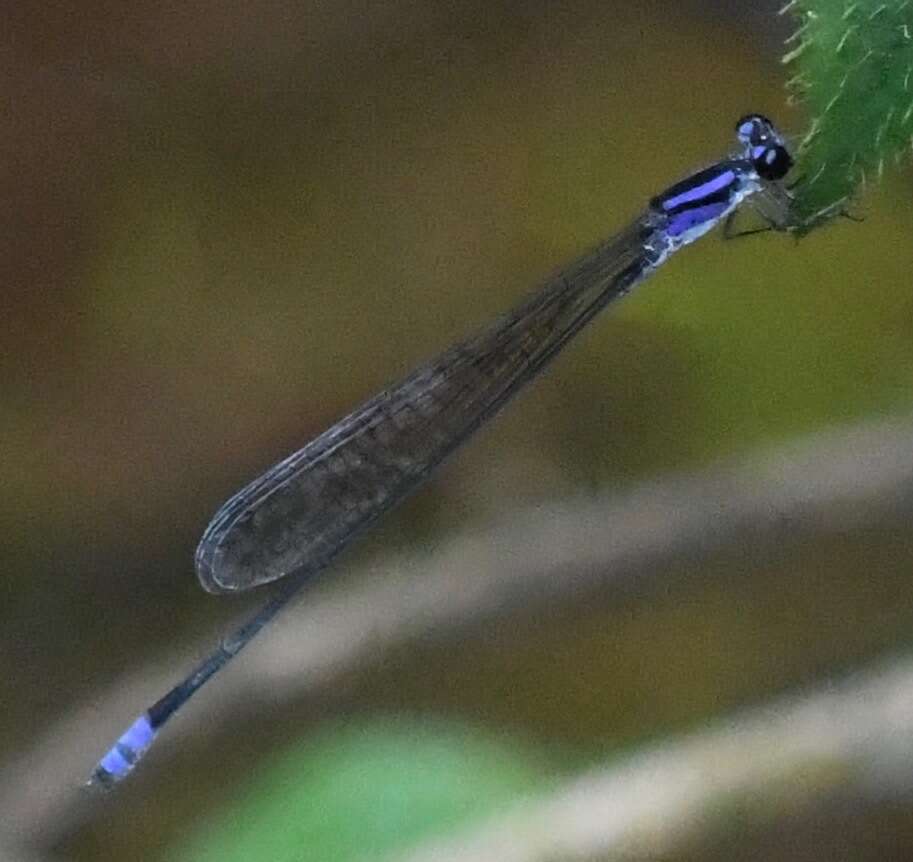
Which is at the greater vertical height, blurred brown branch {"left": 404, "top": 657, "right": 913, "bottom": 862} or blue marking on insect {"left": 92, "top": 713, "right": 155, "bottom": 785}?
blue marking on insect {"left": 92, "top": 713, "right": 155, "bottom": 785}

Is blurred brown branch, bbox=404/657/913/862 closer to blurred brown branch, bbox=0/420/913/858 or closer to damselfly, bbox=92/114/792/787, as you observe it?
blurred brown branch, bbox=0/420/913/858

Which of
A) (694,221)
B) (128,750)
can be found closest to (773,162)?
(694,221)

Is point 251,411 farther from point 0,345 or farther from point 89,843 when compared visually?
point 89,843

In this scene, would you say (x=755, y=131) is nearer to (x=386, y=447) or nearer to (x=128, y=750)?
(x=386, y=447)

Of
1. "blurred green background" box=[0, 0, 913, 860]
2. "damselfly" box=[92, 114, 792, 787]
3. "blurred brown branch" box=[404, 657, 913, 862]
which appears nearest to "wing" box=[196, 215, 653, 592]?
"damselfly" box=[92, 114, 792, 787]

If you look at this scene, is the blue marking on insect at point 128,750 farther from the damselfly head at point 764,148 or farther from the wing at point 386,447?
the damselfly head at point 764,148

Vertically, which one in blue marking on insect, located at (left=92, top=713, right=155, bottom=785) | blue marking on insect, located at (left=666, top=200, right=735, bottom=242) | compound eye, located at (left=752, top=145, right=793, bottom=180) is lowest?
compound eye, located at (left=752, top=145, right=793, bottom=180)
